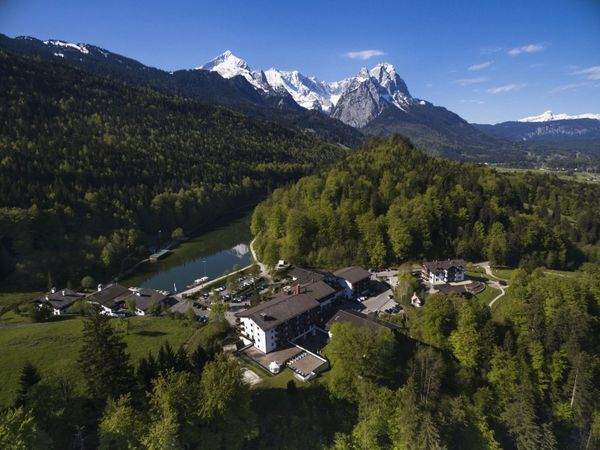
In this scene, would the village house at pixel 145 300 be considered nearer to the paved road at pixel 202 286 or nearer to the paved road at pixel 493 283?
the paved road at pixel 202 286

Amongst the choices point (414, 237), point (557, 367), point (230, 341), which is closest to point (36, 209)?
point (230, 341)

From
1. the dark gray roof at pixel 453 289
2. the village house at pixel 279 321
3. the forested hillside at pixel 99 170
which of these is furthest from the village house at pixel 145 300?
the dark gray roof at pixel 453 289

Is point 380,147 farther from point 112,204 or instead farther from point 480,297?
point 112,204

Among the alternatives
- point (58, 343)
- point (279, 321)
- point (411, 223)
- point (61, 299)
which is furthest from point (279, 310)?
point (411, 223)

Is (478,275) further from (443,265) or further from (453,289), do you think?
(453,289)

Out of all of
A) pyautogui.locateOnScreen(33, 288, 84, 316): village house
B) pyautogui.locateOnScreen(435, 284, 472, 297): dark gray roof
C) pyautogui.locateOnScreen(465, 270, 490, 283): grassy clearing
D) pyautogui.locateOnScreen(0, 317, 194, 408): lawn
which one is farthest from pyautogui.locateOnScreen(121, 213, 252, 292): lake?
pyautogui.locateOnScreen(465, 270, 490, 283): grassy clearing

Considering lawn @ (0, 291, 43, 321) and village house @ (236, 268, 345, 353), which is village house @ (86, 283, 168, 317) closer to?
lawn @ (0, 291, 43, 321)
